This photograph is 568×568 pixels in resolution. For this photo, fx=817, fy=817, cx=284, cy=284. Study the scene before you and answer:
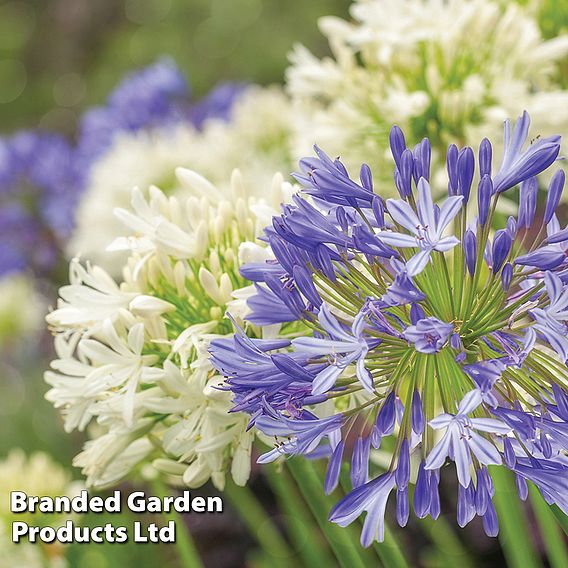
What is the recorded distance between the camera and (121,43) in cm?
795

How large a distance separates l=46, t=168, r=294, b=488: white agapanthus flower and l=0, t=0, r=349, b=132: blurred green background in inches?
224

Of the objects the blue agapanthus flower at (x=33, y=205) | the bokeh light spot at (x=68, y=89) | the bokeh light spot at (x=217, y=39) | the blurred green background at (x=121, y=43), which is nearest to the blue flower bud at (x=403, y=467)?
the blue agapanthus flower at (x=33, y=205)

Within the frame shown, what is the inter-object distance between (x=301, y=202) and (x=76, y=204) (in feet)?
7.16

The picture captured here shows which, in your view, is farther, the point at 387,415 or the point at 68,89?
the point at 68,89

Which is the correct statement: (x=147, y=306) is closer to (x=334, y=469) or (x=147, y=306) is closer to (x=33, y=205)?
(x=334, y=469)

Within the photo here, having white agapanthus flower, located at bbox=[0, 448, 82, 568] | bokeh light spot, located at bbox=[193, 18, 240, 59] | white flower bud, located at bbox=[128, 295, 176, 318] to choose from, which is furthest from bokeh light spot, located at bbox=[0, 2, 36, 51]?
white flower bud, located at bbox=[128, 295, 176, 318]

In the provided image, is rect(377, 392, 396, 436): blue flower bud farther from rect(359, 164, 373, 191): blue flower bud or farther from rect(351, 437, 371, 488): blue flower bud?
rect(359, 164, 373, 191): blue flower bud

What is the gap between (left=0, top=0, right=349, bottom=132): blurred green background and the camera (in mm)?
6906

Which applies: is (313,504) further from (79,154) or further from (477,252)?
(79,154)

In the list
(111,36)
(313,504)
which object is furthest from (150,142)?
(111,36)

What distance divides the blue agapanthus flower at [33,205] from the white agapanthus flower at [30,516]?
4.25ft

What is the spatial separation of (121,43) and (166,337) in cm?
752

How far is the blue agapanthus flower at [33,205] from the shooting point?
2801mm

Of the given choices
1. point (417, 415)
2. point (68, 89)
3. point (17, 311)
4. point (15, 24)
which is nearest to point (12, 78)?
point (15, 24)
